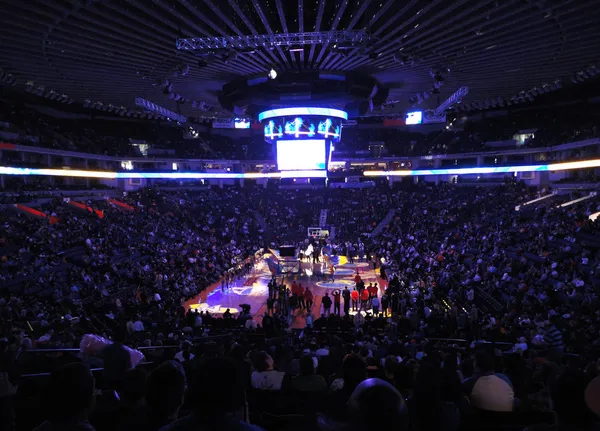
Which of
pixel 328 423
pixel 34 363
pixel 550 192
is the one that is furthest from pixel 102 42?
pixel 550 192

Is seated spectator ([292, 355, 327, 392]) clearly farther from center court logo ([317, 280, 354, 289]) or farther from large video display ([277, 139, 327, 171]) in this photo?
large video display ([277, 139, 327, 171])

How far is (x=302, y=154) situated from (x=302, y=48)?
10.6 m

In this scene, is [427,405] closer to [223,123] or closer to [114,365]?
[114,365]

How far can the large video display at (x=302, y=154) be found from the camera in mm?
23047

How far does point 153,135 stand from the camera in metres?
48.1

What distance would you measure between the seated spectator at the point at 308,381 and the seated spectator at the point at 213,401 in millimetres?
2821

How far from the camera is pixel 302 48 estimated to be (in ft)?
41.9

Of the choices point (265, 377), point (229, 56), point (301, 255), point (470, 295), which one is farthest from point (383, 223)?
point (265, 377)

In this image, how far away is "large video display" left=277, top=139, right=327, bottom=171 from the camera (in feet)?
75.6

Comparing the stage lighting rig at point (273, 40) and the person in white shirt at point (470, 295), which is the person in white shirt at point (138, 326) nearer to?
the stage lighting rig at point (273, 40)

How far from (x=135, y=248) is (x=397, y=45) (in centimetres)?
1831

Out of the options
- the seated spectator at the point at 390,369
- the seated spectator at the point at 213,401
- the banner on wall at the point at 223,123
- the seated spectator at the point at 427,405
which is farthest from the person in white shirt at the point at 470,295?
the banner on wall at the point at 223,123

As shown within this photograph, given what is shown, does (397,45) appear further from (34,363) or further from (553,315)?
(34,363)

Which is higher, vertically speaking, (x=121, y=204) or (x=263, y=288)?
(x=121, y=204)
